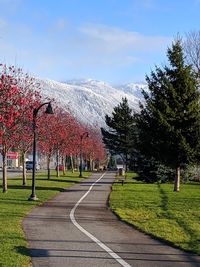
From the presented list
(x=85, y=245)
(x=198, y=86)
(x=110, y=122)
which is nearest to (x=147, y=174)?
(x=198, y=86)

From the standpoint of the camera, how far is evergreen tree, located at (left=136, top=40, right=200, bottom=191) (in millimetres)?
Result: 32031

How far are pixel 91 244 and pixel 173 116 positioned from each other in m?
22.2

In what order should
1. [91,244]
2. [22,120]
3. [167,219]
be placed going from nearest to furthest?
[91,244] < [167,219] < [22,120]

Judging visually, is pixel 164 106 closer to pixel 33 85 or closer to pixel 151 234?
pixel 33 85

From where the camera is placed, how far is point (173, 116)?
32.4 m

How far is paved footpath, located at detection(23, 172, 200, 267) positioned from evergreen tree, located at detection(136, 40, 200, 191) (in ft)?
50.7

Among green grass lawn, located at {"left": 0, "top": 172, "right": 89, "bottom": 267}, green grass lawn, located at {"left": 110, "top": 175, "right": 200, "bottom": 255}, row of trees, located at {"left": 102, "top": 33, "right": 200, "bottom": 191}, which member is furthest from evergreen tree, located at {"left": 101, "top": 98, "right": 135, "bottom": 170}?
green grass lawn, located at {"left": 0, "top": 172, "right": 89, "bottom": 267}

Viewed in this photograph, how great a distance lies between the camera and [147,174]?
149 feet

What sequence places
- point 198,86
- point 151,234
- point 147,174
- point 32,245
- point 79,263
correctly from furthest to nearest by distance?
point 147,174 < point 198,86 < point 151,234 < point 32,245 < point 79,263

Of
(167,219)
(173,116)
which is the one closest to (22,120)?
(173,116)

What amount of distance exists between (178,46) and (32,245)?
25349 millimetres

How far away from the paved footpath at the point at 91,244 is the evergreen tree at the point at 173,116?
50.7ft

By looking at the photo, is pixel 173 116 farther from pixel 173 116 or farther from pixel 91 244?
pixel 91 244

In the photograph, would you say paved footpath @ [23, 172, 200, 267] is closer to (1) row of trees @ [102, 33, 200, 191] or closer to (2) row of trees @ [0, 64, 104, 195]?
(2) row of trees @ [0, 64, 104, 195]
